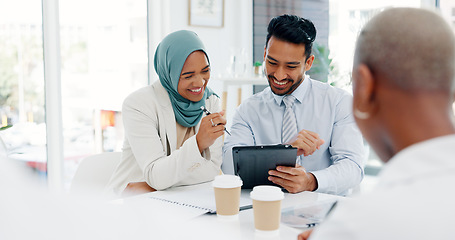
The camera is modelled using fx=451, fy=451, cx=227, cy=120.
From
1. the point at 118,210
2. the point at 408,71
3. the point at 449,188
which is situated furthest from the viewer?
the point at 408,71

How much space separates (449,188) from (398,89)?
217 mm

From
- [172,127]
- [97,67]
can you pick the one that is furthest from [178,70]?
[97,67]

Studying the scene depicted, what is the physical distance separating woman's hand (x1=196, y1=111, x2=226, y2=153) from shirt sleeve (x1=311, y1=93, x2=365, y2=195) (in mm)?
391

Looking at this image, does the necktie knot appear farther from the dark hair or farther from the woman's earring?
the woman's earring

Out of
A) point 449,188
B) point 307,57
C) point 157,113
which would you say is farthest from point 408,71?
point 307,57

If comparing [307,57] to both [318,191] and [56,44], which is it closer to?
[318,191]

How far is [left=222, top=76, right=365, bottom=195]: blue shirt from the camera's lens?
187 cm

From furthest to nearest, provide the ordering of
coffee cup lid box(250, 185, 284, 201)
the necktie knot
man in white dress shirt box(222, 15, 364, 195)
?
the necktie knot
man in white dress shirt box(222, 15, 364, 195)
coffee cup lid box(250, 185, 284, 201)

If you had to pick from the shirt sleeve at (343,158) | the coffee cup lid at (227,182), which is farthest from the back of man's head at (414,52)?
the shirt sleeve at (343,158)

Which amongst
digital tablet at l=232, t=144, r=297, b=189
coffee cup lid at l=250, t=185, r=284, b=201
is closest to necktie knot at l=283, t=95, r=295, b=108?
digital tablet at l=232, t=144, r=297, b=189

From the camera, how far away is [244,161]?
1.50 meters

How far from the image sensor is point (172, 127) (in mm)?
1879

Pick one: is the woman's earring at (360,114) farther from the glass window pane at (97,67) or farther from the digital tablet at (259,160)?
the glass window pane at (97,67)

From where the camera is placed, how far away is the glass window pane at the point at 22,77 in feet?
9.78
